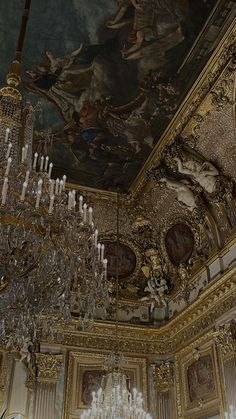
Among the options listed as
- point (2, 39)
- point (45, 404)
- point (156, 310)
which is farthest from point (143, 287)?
point (2, 39)

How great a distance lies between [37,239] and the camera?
572 centimetres

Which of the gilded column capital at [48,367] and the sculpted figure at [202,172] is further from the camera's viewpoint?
the gilded column capital at [48,367]

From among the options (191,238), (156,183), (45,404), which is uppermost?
(156,183)

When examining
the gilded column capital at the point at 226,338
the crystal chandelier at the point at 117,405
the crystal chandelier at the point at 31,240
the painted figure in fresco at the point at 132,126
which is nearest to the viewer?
the crystal chandelier at the point at 31,240

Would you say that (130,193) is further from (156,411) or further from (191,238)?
(156,411)

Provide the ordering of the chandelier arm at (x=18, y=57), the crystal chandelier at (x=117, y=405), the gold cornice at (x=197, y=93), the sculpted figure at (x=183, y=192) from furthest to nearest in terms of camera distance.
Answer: the sculpted figure at (x=183, y=192), the gold cornice at (x=197, y=93), the crystal chandelier at (x=117, y=405), the chandelier arm at (x=18, y=57)

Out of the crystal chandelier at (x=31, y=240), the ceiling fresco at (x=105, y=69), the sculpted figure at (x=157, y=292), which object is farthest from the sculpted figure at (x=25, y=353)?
the ceiling fresco at (x=105, y=69)

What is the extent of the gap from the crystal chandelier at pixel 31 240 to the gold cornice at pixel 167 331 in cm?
282

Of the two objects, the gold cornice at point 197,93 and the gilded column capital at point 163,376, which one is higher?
the gold cornice at point 197,93

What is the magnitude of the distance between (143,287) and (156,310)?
662 millimetres

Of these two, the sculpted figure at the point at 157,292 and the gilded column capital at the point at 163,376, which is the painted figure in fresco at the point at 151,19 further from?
the gilded column capital at the point at 163,376

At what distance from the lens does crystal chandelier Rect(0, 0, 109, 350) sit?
5629mm

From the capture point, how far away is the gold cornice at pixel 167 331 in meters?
8.61

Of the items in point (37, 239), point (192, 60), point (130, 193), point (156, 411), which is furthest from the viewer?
point (130, 193)
